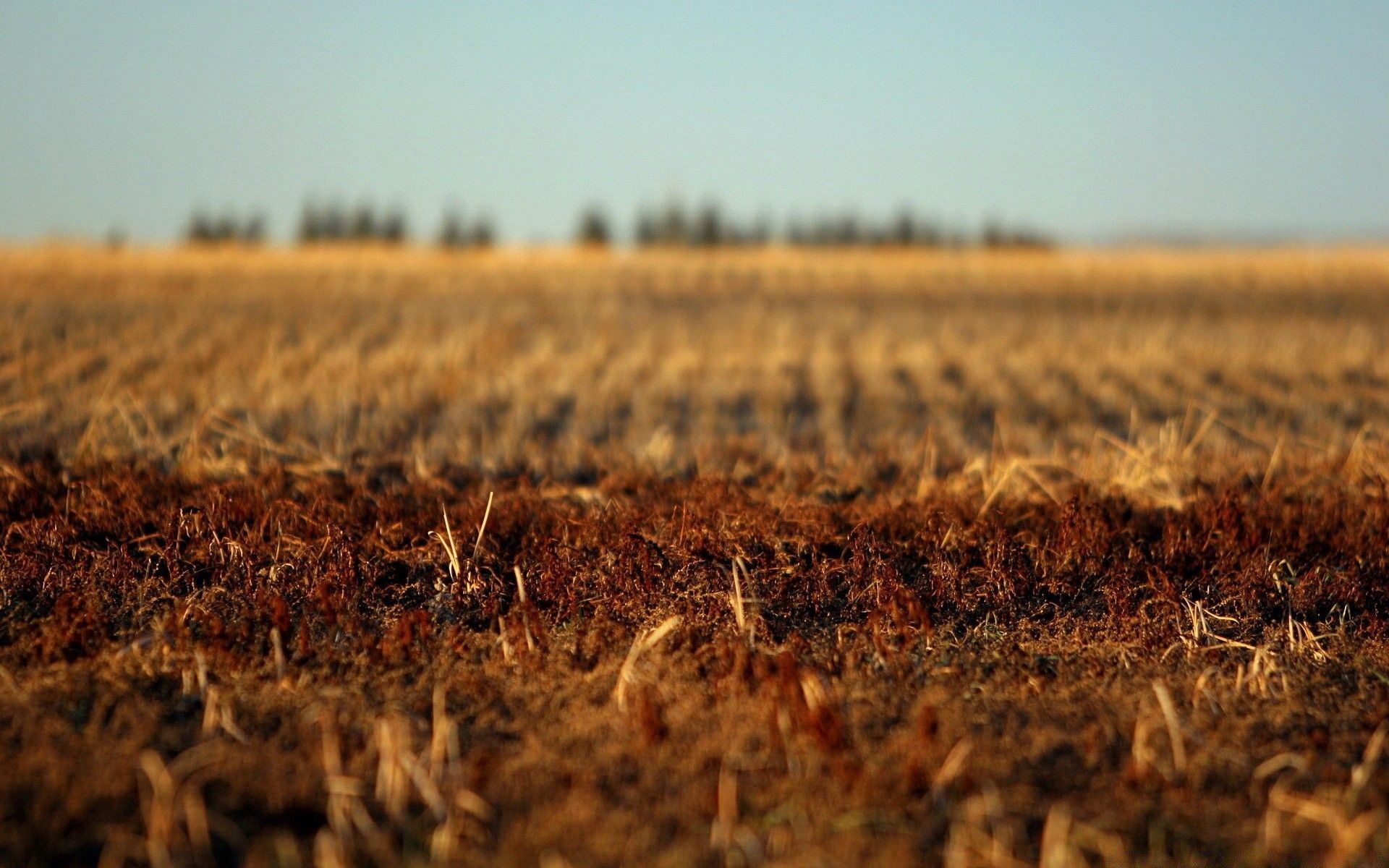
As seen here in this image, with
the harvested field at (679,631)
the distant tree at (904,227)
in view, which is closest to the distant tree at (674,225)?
the distant tree at (904,227)

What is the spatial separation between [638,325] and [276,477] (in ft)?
27.8

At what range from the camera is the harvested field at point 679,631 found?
3.12 metres

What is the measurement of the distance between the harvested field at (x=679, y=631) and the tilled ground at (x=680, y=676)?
→ 0.05 feet

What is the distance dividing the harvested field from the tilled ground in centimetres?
2

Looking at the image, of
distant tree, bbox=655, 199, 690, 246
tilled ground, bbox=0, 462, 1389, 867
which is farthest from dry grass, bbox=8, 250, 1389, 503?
distant tree, bbox=655, 199, 690, 246

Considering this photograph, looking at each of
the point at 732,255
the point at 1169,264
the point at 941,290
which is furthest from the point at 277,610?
the point at 1169,264

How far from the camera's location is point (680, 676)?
407cm

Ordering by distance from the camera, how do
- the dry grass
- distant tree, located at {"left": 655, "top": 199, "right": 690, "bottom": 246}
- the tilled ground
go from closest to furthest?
1. the tilled ground
2. the dry grass
3. distant tree, located at {"left": 655, "top": 199, "right": 690, "bottom": 246}

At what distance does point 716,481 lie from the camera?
599cm

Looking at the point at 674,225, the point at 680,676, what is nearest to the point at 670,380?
the point at 680,676

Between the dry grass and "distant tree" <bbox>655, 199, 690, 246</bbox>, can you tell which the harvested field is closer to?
the dry grass

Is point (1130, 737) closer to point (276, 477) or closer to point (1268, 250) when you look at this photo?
point (276, 477)

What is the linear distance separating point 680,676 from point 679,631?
1.12 ft

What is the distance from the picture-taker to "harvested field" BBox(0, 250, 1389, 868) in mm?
3121
